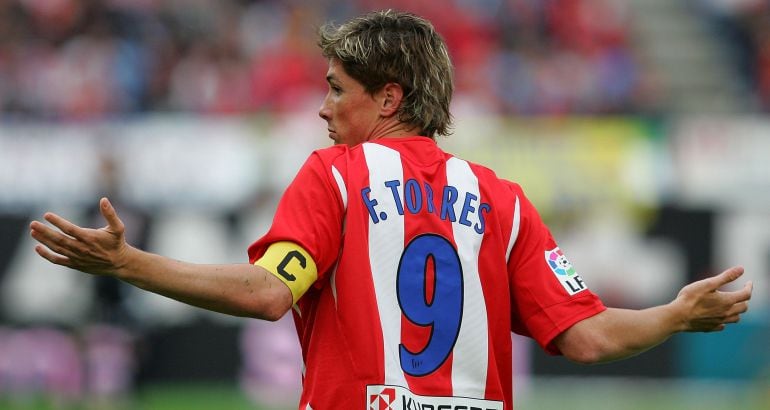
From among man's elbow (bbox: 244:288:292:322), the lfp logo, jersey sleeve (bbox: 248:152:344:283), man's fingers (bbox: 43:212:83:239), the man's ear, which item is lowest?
the lfp logo

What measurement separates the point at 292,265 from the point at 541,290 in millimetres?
848

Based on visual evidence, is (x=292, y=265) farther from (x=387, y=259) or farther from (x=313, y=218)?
(x=387, y=259)

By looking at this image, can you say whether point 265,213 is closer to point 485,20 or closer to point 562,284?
point 485,20

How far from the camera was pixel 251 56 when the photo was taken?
15.5 m

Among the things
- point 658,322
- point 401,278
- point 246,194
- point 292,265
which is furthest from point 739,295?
point 246,194

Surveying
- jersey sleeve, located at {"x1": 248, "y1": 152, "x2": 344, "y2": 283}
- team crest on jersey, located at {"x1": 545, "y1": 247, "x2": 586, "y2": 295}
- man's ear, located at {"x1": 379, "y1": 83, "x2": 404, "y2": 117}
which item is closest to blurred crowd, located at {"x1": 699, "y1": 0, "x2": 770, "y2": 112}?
team crest on jersey, located at {"x1": 545, "y1": 247, "x2": 586, "y2": 295}

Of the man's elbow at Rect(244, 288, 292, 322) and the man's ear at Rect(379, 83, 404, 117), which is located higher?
the man's ear at Rect(379, 83, 404, 117)

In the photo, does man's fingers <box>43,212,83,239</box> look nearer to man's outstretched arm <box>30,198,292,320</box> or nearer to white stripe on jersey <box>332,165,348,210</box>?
man's outstretched arm <box>30,198,292,320</box>

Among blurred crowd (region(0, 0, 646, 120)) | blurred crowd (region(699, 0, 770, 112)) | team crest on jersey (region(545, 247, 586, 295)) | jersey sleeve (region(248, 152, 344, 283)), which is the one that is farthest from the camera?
blurred crowd (region(699, 0, 770, 112))

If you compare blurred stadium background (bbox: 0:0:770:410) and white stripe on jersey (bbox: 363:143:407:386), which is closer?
white stripe on jersey (bbox: 363:143:407:386)

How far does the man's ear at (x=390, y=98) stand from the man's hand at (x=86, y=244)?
0.99 meters

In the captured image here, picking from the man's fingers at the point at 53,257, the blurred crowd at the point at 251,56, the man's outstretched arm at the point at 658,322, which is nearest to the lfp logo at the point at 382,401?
the man's outstretched arm at the point at 658,322

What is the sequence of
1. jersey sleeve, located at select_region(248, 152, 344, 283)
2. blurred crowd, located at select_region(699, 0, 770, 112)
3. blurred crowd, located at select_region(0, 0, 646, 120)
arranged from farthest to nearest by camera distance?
blurred crowd, located at select_region(699, 0, 770, 112) < blurred crowd, located at select_region(0, 0, 646, 120) < jersey sleeve, located at select_region(248, 152, 344, 283)

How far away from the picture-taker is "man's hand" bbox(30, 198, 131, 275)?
3.54 metres
